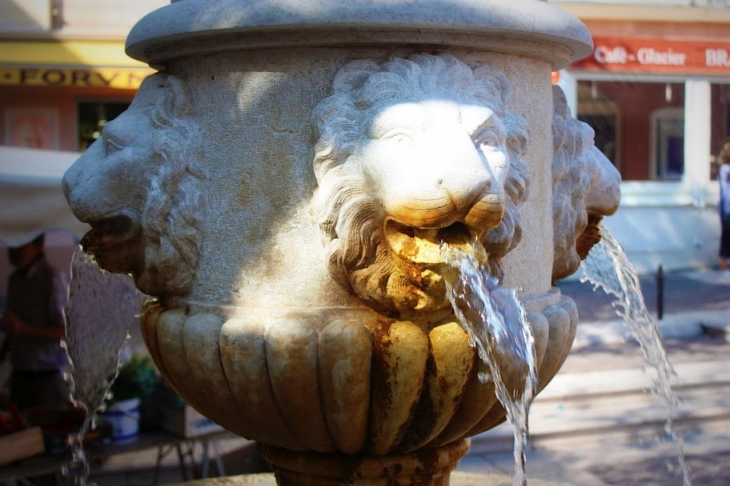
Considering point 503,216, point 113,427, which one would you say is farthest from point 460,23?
point 113,427

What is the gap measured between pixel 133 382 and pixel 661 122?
1043cm

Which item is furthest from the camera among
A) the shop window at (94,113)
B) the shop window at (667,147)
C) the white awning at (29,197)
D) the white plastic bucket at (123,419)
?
the shop window at (667,147)

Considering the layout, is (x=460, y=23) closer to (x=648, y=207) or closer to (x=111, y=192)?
(x=111, y=192)

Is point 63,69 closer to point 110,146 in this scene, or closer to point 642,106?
point 642,106

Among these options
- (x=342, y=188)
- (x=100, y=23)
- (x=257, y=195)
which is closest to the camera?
(x=342, y=188)

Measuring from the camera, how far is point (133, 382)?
→ 16.5ft

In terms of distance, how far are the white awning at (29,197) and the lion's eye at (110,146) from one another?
286 centimetres

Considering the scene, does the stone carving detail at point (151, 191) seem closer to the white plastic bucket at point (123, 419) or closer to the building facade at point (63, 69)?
the white plastic bucket at point (123, 419)

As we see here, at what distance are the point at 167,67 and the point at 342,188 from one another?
686 millimetres

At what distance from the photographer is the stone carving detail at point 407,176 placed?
1.96m

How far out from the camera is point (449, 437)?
7.72 ft

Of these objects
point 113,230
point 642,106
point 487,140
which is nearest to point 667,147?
point 642,106

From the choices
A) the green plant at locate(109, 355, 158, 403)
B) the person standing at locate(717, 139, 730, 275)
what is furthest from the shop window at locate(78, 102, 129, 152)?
the person standing at locate(717, 139, 730, 275)

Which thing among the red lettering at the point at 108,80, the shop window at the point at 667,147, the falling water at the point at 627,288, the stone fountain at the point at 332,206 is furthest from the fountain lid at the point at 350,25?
the shop window at the point at 667,147
